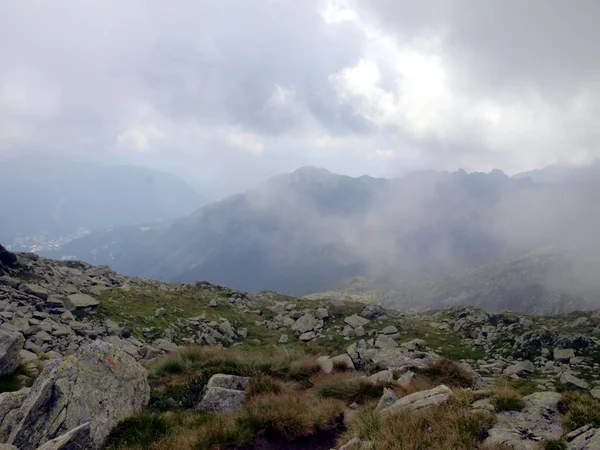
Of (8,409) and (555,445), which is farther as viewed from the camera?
(8,409)

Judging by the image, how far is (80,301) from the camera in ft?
98.3

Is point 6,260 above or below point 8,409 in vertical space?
above

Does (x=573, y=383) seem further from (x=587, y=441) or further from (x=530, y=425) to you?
(x=587, y=441)

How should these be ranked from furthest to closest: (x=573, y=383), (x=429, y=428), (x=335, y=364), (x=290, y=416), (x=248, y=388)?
(x=573, y=383) < (x=335, y=364) < (x=248, y=388) < (x=290, y=416) < (x=429, y=428)

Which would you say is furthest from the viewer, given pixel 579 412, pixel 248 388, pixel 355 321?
pixel 355 321

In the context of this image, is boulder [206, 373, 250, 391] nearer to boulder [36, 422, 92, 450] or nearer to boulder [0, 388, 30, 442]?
boulder [36, 422, 92, 450]

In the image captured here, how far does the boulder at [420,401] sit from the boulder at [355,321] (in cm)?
2942

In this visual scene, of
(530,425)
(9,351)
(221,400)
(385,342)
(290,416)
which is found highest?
(9,351)

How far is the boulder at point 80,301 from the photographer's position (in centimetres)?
2856

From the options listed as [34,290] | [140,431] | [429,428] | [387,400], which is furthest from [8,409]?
[34,290]

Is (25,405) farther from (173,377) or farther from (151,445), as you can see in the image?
(173,377)

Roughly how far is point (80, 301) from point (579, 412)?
3411cm

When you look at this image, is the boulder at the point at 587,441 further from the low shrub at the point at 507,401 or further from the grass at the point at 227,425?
the grass at the point at 227,425

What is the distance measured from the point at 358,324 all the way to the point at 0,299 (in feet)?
111
